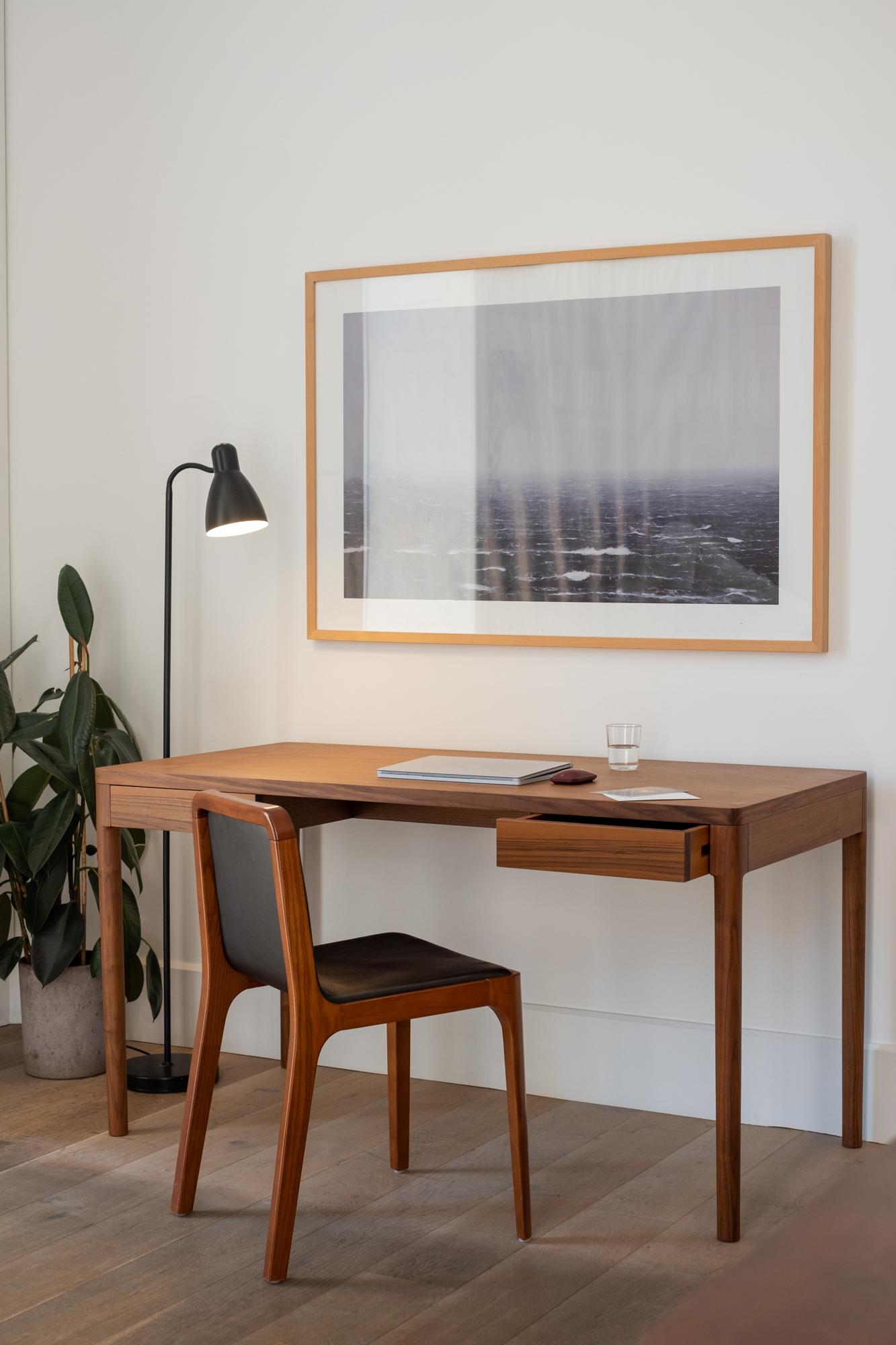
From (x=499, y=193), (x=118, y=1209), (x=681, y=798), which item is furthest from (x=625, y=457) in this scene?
(x=118, y=1209)

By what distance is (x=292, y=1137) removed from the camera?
6.66ft

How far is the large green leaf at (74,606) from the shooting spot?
318 cm

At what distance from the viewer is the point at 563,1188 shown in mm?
2414

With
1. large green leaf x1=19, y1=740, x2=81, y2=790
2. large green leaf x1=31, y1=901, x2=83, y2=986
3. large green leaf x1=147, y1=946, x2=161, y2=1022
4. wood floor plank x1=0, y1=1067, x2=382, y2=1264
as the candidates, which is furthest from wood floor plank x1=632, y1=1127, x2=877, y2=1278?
large green leaf x1=19, y1=740, x2=81, y2=790

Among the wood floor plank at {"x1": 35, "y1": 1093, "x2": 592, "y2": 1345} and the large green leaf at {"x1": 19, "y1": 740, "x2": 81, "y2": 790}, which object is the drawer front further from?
the wood floor plank at {"x1": 35, "y1": 1093, "x2": 592, "y2": 1345}

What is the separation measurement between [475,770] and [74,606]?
1.18 m

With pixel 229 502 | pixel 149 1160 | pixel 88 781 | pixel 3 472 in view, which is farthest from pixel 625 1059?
pixel 3 472

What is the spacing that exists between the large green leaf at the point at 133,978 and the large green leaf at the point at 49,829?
0.30 metres

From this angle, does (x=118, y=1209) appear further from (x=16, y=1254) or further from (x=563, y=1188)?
(x=563, y=1188)

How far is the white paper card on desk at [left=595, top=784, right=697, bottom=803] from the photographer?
Result: 2246mm

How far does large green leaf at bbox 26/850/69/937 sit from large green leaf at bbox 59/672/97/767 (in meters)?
0.26

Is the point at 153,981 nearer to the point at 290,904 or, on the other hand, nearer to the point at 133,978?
the point at 133,978

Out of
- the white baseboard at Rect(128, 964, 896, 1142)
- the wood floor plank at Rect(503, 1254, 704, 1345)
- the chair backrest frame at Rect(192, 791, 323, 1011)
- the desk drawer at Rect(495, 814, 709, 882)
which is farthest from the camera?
the white baseboard at Rect(128, 964, 896, 1142)

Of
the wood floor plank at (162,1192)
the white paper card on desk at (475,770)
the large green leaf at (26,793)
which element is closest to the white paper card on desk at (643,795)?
the white paper card on desk at (475,770)
